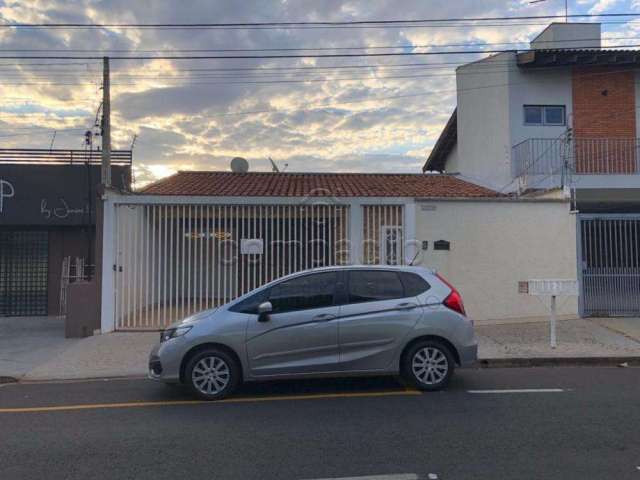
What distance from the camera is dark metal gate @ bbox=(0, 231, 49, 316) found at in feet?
48.7

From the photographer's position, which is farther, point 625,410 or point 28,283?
point 28,283

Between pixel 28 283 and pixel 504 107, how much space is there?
49.1ft

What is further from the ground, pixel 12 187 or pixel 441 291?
pixel 12 187

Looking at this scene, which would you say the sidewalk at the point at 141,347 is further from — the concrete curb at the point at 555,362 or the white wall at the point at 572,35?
the white wall at the point at 572,35

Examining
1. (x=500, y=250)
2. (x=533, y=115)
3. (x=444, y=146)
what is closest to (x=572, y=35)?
(x=533, y=115)

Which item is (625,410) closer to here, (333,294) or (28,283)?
(333,294)

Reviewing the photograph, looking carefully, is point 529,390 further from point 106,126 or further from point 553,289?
point 106,126

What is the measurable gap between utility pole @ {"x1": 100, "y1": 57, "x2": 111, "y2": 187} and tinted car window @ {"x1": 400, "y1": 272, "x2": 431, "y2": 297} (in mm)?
9623

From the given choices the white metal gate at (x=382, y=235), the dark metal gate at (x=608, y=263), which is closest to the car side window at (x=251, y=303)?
the white metal gate at (x=382, y=235)

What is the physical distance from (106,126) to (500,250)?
34.6ft

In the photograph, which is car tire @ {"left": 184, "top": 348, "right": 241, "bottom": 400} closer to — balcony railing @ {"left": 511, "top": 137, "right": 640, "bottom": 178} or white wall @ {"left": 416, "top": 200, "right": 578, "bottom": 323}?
white wall @ {"left": 416, "top": 200, "right": 578, "bottom": 323}

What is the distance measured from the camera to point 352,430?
5219 mm

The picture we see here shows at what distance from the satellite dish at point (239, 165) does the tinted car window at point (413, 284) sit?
1272 cm

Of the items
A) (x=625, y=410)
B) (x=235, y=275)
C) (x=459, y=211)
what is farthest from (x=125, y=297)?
(x=625, y=410)
